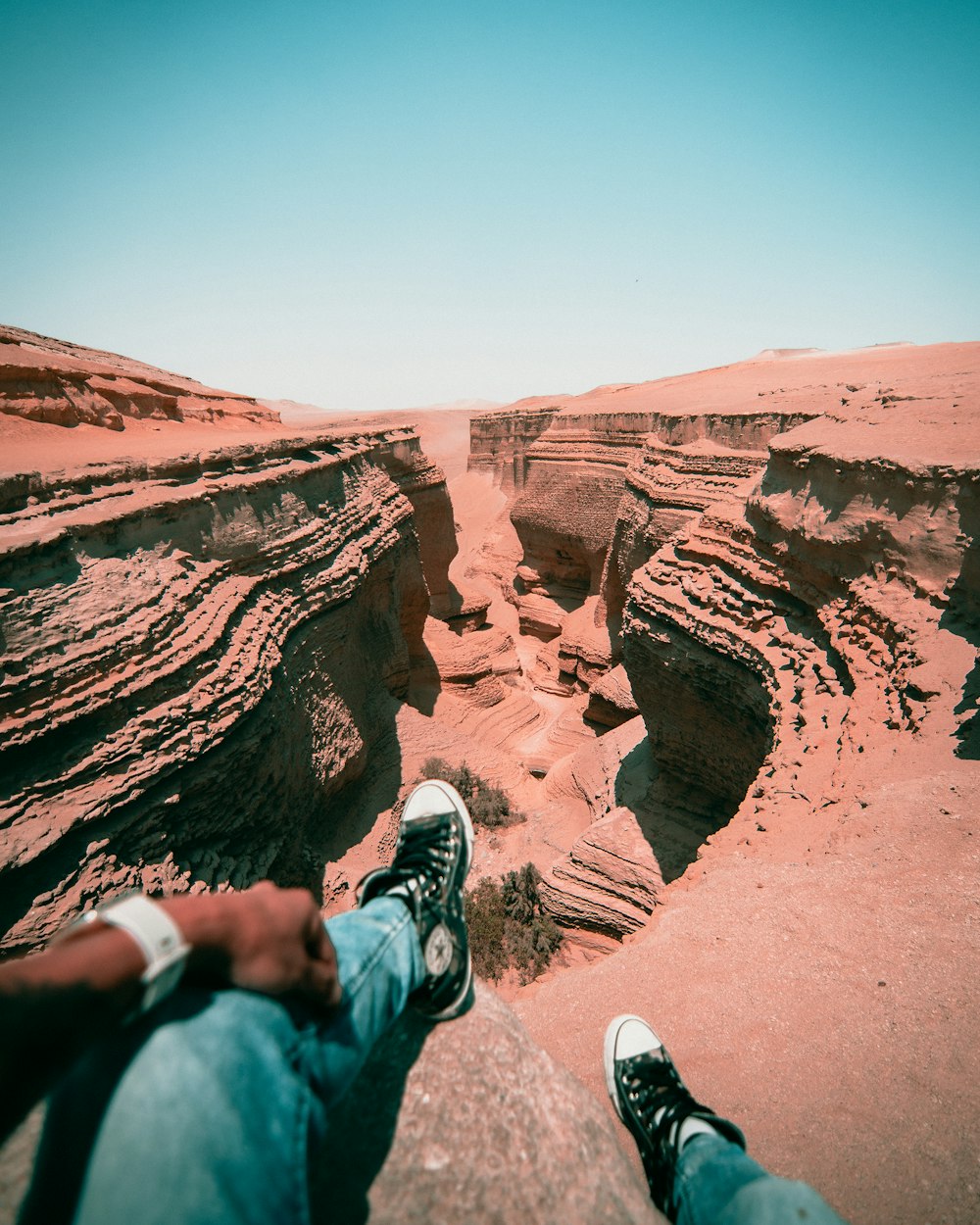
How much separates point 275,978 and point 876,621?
407cm

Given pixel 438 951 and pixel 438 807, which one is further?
pixel 438 807

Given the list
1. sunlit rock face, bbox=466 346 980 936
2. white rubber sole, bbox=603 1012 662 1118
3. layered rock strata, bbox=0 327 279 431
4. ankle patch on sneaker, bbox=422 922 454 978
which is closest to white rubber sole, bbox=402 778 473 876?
ankle patch on sneaker, bbox=422 922 454 978

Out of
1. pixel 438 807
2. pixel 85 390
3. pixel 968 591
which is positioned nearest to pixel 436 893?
pixel 438 807

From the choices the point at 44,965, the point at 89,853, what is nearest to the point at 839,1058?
the point at 44,965

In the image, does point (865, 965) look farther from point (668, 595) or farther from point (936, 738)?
point (668, 595)

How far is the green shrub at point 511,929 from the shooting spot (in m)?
4.94

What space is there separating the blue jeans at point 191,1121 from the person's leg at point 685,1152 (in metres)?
1.06

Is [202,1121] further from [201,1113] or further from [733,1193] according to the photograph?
[733,1193]

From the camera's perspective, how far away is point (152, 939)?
3.62ft

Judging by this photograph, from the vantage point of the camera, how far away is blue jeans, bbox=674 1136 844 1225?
4.58ft

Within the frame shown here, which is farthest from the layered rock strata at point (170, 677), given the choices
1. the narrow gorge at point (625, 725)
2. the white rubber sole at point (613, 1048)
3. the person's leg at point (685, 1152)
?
the person's leg at point (685, 1152)

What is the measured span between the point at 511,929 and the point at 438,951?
3.82 meters

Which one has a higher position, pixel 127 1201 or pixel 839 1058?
pixel 127 1201

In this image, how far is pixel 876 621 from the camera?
4.01m
